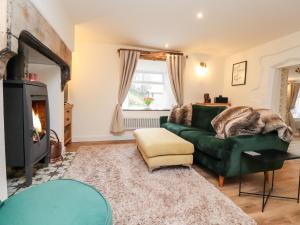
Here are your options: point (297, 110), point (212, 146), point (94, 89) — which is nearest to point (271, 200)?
point (212, 146)

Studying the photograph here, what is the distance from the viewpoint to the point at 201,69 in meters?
4.69

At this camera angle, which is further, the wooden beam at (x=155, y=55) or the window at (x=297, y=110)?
the window at (x=297, y=110)

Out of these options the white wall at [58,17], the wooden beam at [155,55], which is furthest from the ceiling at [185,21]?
the wooden beam at [155,55]

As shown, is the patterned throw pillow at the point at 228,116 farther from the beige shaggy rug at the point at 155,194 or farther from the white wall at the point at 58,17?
the white wall at the point at 58,17

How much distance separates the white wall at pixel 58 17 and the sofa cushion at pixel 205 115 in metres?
2.62

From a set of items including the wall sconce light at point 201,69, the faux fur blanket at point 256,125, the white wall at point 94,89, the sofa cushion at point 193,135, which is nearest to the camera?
the faux fur blanket at point 256,125

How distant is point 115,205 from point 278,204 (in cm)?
157

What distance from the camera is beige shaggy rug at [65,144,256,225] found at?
4.68 ft

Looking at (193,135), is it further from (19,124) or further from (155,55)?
(155,55)

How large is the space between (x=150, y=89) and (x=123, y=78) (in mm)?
887

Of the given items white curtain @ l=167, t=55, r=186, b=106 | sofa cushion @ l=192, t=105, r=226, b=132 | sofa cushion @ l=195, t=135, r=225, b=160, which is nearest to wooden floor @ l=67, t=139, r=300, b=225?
sofa cushion @ l=195, t=135, r=225, b=160

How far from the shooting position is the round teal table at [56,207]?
732 mm

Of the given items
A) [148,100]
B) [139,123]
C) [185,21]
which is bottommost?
[139,123]

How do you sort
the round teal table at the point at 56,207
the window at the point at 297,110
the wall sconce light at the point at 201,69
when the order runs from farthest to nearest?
the window at the point at 297,110, the wall sconce light at the point at 201,69, the round teal table at the point at 56,207
